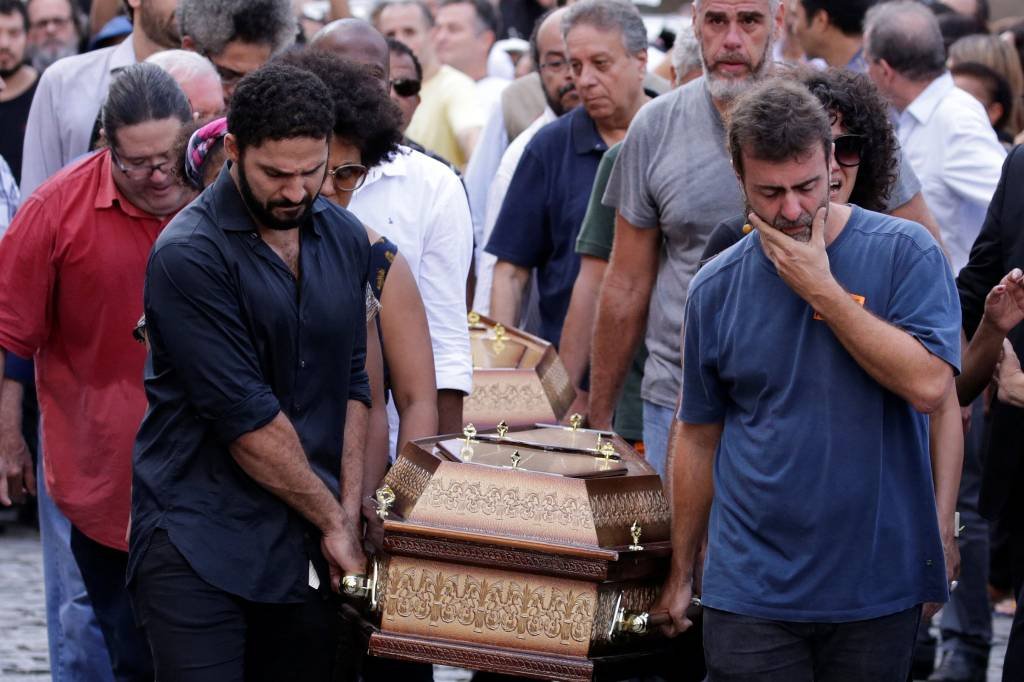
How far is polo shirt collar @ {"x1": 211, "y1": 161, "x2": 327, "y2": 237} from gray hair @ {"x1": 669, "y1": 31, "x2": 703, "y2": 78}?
3360 mm

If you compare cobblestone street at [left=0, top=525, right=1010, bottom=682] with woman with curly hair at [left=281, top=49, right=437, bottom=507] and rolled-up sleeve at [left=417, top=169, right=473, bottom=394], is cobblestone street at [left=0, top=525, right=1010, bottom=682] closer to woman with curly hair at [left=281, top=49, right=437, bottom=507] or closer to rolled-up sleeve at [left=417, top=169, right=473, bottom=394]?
rolled-up sleeve at [left=417, top=169, right=473, bottom=394]

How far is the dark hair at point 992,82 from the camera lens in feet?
29.4

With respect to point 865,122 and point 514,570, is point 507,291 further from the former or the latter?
point 514,570

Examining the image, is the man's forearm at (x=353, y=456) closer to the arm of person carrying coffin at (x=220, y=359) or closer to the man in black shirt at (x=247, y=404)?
the man in black shirt at (x=247, y=404)

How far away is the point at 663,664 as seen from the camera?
179 inches

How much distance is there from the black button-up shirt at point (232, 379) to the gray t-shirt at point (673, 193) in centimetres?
141

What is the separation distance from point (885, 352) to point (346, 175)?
68.7 inches

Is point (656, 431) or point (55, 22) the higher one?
point (55, 22)

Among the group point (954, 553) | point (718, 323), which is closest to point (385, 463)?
point (718, 323)

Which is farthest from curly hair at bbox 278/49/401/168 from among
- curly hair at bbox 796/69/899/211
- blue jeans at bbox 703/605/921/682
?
blue jeans at bbox 703/605/921/682

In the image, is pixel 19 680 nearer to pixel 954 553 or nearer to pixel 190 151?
pixel 190 151

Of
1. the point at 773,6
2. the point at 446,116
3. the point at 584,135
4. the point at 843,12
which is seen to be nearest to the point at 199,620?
the point at 773,6

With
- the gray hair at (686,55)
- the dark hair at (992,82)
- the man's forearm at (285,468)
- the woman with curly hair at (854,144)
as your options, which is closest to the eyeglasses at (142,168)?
the man's forearm at (285,468)

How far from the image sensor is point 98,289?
5.27m
